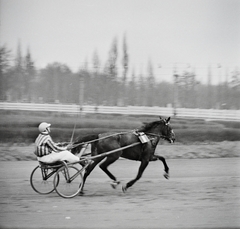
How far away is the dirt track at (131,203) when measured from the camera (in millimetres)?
6441

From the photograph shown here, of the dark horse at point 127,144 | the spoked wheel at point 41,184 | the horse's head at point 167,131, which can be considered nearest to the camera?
the spoked wheel at point 41,184

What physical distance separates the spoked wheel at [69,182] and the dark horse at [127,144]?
0.25 meters

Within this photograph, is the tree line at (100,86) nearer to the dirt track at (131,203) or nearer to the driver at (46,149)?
the driver at (46,149)

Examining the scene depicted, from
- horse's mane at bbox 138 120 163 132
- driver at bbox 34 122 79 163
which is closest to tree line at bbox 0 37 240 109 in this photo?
horse's mane at bbox 138 120 163 132

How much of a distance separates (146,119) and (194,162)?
8.23 feet

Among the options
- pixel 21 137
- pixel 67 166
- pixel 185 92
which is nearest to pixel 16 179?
pixel 21 137

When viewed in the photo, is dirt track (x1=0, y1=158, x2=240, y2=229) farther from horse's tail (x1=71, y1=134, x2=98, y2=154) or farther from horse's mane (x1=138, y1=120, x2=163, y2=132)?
horse's mane (x1=138, y1=120, x2=163, y2=132)

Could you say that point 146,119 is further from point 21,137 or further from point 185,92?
point 21,137

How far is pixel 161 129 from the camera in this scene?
8000mm

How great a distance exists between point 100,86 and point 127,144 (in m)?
1.68

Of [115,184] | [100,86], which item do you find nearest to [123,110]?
[100,86]

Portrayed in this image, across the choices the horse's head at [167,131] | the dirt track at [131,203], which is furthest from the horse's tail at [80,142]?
the horse's head at [167,131]

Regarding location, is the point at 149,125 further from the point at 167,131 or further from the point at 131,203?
the point at 131,203

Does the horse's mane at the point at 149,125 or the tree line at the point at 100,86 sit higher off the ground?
the tree line at the point at 100,86
